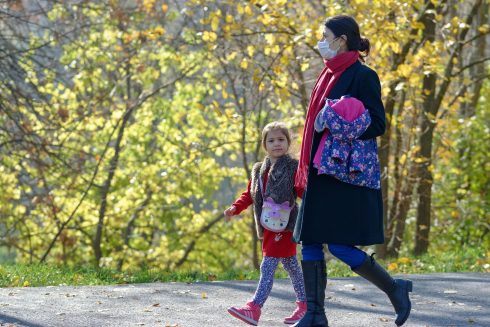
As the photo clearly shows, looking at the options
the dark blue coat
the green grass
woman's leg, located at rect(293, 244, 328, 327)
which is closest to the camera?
the dark blue coat

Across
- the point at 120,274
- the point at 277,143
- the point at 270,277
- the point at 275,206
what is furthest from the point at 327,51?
the point at 120,274

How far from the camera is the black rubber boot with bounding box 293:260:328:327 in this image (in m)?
5.30

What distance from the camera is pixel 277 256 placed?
5.88 metres

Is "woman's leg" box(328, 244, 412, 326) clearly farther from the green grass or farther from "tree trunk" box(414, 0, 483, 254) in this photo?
"tree trunk" box(414, 0, 483, 254)

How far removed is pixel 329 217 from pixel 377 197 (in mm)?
342

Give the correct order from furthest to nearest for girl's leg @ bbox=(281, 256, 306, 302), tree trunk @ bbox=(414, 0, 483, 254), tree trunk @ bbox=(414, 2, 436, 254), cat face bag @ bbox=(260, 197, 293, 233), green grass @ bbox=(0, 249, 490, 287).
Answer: tree trunk @ bbox=(414, 2, 436, 254), tree trunk @ bbox=(414, 0, 483, 254), green grass @ bbox=(0, 249, 490, 287), girl's leg @ bbox=(281, 256, 306, 302), cat face bag @ bbox=(260, 197, 293, 233)

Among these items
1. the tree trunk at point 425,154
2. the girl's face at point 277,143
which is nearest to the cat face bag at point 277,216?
the girl's face at point 277,143

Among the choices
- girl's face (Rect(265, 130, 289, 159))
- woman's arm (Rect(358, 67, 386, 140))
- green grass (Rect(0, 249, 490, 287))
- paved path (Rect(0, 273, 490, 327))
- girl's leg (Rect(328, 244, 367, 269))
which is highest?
woman's arm (Rect(358, 67, 386, 140))

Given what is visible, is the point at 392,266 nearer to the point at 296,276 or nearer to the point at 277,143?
the point at 296,276

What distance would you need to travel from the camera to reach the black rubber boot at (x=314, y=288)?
530 cm

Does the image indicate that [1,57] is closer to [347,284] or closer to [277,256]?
[347,284]

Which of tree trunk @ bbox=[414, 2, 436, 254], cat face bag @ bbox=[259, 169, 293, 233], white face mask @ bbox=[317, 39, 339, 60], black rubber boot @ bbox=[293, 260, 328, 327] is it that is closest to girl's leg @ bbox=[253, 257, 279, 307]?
cat face bag @ bbox=[259, 169, 293, 233]

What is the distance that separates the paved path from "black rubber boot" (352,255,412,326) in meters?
0.53

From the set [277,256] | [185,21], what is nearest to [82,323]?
[277,256]
